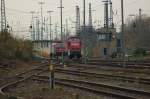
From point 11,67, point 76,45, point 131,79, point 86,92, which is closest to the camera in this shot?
point 86,92

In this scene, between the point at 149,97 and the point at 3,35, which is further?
the point at 3,35

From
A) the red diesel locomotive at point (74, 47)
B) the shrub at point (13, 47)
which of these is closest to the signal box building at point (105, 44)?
the red diesel locomotive at point (74, 47)

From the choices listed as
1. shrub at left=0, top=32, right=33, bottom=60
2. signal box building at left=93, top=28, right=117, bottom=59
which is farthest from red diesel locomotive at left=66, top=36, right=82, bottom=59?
shrub at left=0, top=32, right=33, bottom=60

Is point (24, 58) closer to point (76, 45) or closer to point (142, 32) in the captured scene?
point (76, 45)

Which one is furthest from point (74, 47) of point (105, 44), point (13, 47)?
point (13, 47)

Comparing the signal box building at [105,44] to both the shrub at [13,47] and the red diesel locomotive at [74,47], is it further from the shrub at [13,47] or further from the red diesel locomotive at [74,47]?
the shrub at [13,47]

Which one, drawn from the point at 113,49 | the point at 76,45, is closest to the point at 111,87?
the point at 76,45

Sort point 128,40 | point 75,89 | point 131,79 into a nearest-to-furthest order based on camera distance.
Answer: point 75,89 → point 131,79 → point 128,40

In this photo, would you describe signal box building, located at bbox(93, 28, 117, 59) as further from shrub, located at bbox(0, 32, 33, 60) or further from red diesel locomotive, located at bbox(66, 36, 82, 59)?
shrub, located at bbox(0, 32, 33, 60)

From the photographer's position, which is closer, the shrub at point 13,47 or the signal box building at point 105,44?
the shrub at point 13,47

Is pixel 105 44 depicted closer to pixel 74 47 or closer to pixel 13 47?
pixel 74 47

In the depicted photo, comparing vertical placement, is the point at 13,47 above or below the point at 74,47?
above

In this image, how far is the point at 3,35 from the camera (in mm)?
47938

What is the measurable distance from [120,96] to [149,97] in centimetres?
109
